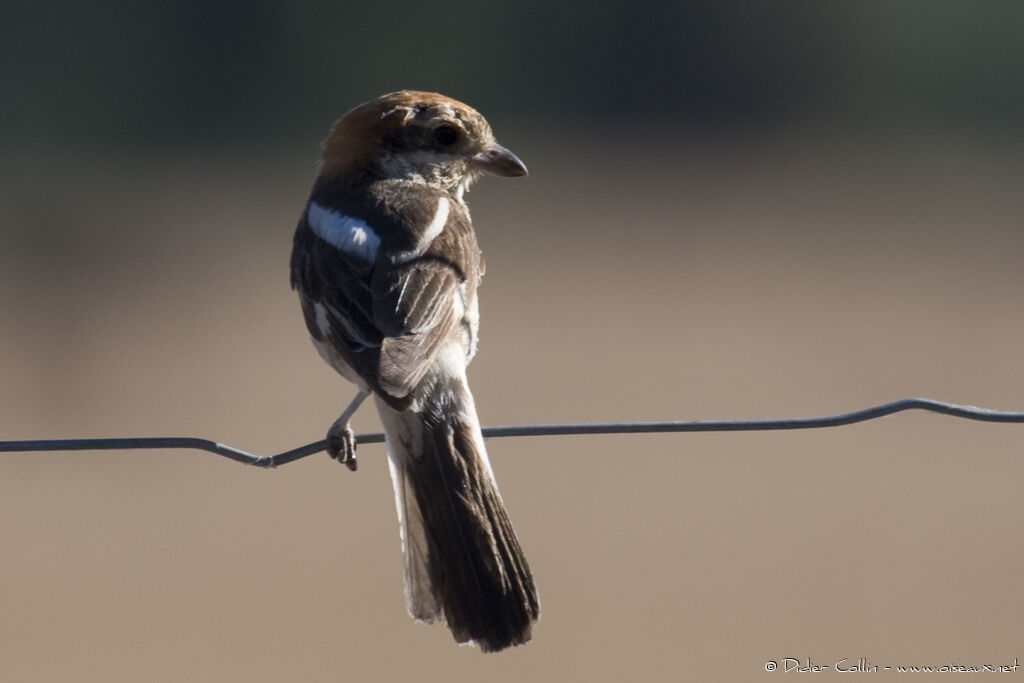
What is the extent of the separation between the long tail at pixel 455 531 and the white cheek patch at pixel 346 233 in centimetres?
59

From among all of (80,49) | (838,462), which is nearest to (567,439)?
(838,462)

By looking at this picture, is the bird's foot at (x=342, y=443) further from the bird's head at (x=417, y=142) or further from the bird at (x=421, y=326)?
the bird's head at (x=417, y=142)

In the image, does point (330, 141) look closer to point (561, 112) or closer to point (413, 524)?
point (413, 524)

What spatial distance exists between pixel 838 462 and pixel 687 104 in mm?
16695

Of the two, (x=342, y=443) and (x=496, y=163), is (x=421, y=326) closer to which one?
(x=342, y=443)

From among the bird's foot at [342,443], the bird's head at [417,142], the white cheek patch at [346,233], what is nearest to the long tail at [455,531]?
the bird's foot at [342,443]

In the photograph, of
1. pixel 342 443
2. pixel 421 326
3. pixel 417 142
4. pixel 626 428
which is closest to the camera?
pixel 626 428

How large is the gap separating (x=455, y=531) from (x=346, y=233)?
4.01ft

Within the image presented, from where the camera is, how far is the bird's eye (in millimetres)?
5438

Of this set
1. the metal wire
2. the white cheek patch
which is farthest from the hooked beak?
the metal wire

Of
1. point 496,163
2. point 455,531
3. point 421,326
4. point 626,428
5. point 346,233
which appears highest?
point 496,163

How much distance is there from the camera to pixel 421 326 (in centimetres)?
438

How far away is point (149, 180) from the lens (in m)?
24.7

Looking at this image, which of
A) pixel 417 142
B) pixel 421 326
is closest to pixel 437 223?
pixel 417 142
